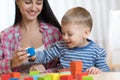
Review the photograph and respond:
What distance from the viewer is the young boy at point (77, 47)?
1.44 m

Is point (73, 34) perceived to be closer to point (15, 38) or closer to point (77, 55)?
point (77, 55)

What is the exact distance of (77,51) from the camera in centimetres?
147

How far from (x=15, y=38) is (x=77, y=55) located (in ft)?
1.12

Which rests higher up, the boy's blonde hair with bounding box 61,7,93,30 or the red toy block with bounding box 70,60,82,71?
the boy's blonde hair with bounding box 61,7,93,30

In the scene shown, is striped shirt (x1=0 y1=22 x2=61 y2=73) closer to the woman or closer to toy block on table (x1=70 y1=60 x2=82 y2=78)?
the woman

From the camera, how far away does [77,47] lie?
4.85ft

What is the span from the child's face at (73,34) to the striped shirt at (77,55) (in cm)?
3

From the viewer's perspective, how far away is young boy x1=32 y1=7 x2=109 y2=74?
144 centimetres

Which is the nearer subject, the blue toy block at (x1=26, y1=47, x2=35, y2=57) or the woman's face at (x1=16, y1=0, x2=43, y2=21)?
the blue toy block at (x1=26, y1=47, x2=35, y2=57)

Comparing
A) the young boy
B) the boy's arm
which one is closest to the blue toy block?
the young boy

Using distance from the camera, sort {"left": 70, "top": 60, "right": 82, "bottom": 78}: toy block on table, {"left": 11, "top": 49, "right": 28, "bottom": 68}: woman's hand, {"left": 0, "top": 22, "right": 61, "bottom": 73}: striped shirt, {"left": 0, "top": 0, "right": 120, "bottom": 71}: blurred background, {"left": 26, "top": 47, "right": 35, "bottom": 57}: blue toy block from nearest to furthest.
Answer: {"left": 70, "top": 60, "right": 82, "bottom": 78}: toy block on table, {"left": 26, "top": 47, "right": 35, "bottom": 57}: blue toy block, {"left": 11, "top": 49, "right": 28, "bottom": 68}: woman's hand, {"left": 0, "top": 22, "right": 61, "bottom": 73}: striped shirt, {"left": 0, "top": 0, "right": 120, "bottom": 71}: blurred background

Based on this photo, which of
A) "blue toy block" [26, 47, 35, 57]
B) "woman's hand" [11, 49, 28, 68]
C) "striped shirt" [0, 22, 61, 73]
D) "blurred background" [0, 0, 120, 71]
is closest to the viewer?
"blue toy block" [26, 47, 35, 57]

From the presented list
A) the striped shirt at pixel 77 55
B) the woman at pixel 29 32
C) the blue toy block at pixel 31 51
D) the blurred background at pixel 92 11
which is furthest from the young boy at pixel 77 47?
the blurred background at pixel 92 11

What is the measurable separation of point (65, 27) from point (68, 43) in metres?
0.08
